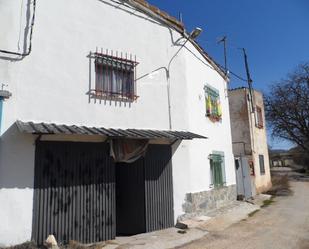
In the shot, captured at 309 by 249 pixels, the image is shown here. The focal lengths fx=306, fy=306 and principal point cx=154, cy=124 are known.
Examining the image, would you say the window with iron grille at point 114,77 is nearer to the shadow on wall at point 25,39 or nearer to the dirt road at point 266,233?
the shadow on wall at point 25,39

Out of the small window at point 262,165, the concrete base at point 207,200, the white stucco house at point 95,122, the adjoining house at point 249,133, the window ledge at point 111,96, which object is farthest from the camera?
the small window at point 262,165

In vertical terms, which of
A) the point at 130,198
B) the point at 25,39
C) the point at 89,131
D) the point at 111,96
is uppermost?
the point at 25,39

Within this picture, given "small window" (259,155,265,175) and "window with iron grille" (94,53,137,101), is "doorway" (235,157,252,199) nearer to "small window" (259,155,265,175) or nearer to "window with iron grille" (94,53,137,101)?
"small window" (259,155,265,175)

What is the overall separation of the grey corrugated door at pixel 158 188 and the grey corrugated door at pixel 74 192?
1.35 meters

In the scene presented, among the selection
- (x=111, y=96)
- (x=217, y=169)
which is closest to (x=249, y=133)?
(x=217, y=169)

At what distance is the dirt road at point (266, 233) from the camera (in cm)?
795

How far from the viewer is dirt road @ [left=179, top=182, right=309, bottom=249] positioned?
795 centimetres

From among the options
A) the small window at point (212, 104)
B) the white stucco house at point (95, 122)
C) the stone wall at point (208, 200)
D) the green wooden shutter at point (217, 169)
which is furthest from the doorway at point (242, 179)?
the white stucco house at point (95, 122)

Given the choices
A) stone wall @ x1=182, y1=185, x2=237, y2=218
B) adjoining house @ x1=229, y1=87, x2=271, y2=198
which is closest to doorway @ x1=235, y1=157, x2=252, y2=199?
stone wall @ x1=182, y1=185, x2=237, y2=218

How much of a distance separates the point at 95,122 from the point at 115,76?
1782mm

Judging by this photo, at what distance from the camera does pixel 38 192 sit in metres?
7.40

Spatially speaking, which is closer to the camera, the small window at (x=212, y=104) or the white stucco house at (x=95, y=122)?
the white stucco house at (x=95, y=122)

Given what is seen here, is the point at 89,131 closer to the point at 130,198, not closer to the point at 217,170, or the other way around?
the point at 130,198

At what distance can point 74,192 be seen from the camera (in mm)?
8000
